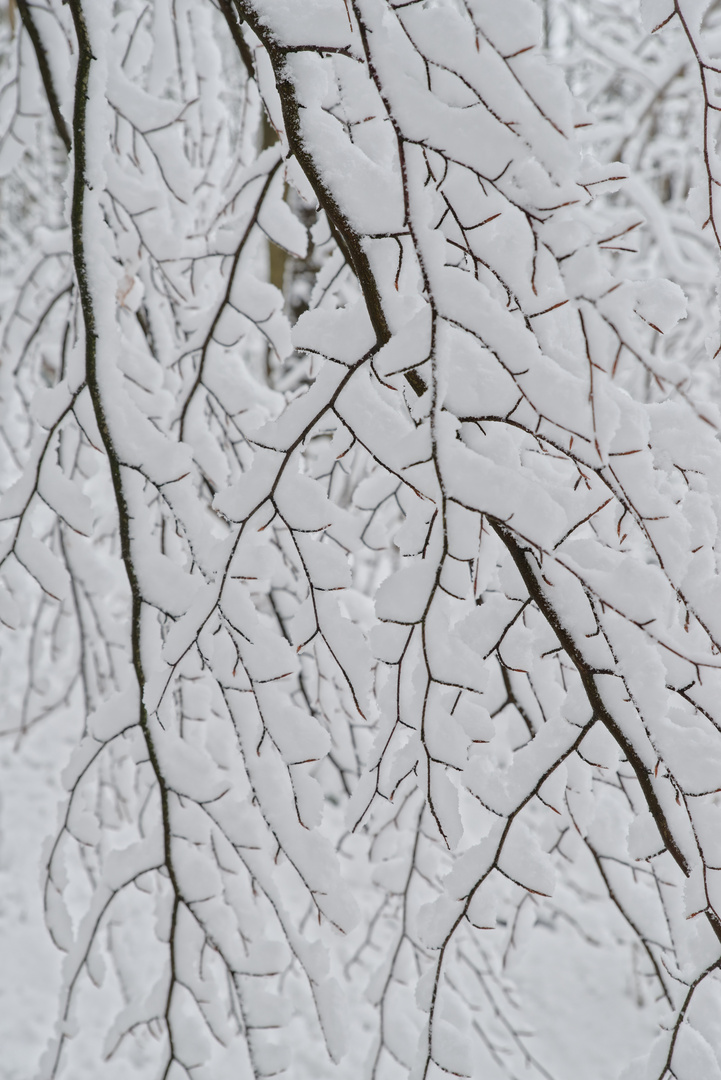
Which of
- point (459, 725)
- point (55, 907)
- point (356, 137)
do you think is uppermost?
point (356, 137)

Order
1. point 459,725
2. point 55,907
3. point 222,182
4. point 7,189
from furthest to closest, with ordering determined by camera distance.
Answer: point 7,189 < point 222,182 < point 55,907 < point 459,725

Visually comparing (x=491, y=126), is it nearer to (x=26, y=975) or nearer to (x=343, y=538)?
(x=343, y=538)

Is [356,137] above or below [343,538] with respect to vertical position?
above

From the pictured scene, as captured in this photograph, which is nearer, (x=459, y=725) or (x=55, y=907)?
(x=459, y=725)

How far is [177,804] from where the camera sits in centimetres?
112

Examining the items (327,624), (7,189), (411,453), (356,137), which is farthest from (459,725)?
(7,189)

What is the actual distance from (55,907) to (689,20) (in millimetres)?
1562

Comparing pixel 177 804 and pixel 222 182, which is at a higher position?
pixel 222 182

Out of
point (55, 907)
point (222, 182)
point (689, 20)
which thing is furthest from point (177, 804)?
point (222, 182)

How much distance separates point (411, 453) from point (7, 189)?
29.5 feet

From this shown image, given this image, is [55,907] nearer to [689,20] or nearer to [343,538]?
[343,538]

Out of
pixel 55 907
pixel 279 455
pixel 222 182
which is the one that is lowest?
pixel 55 907

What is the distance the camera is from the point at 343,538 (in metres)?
1.04

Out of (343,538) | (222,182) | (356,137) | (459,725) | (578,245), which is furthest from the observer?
(222,182)
